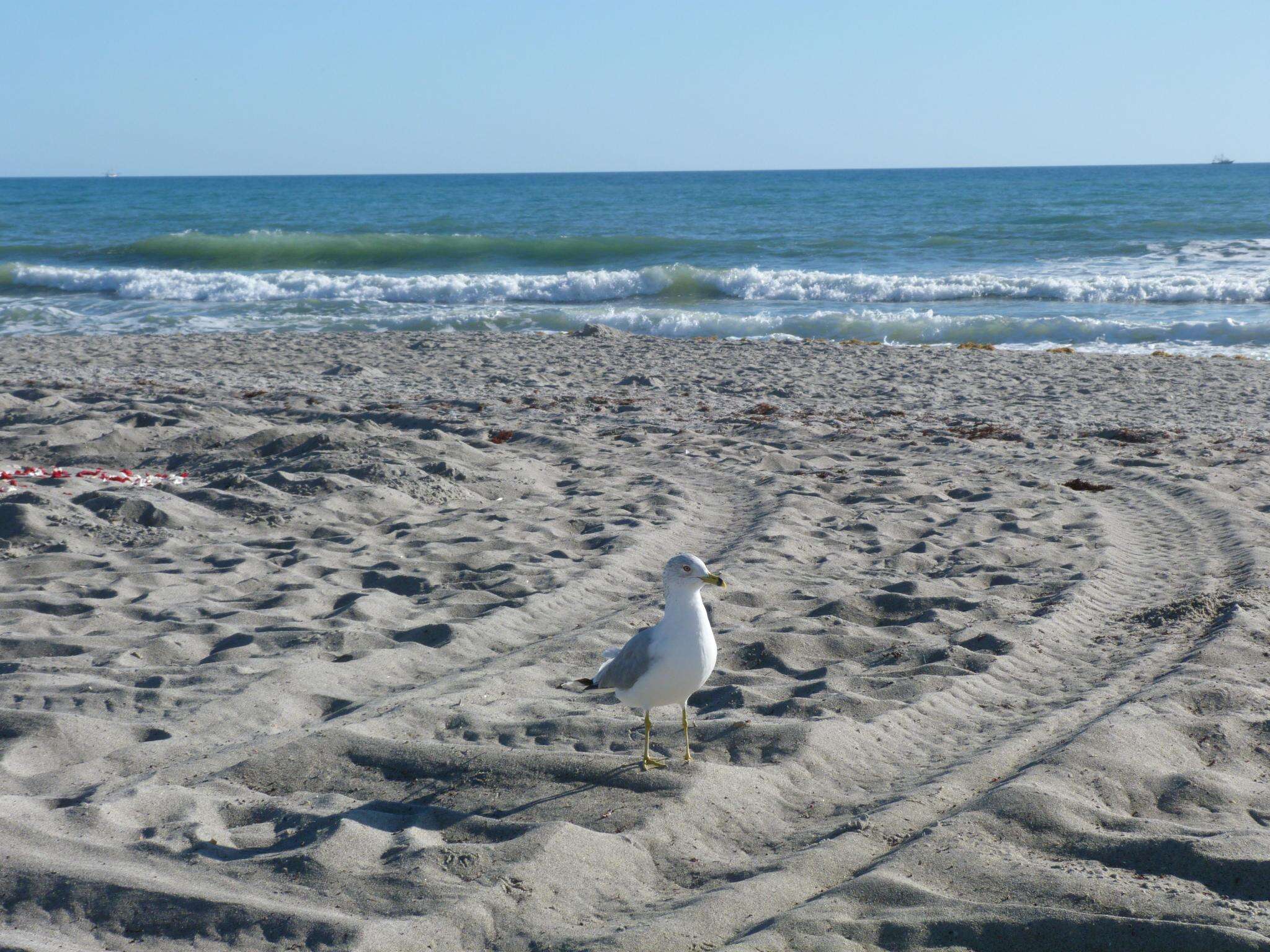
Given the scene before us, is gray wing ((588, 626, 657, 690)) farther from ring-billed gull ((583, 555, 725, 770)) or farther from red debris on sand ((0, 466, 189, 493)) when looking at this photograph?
red debris on sand ((0, 466, 189, 493))

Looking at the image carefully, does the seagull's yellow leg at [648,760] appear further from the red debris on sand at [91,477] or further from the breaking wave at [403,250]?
the breaking wave at [403,250]

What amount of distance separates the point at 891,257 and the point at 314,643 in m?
22.8

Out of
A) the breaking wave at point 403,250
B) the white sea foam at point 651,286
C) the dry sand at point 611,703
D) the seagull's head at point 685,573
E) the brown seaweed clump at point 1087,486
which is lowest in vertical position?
the dry sand at point 611,703

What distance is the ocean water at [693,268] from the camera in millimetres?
16484

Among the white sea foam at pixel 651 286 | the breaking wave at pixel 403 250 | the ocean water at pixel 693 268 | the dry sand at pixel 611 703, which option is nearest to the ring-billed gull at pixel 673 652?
the dry sand at pixel 611 703

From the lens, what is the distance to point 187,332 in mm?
15695

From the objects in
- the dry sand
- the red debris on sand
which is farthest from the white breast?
the red debris on sand

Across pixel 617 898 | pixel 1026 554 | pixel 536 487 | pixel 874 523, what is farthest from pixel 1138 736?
pixel 536 487

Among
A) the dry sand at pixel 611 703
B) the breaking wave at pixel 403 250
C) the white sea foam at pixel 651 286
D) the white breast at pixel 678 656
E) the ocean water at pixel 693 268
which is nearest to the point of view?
the dry sand at pixel 611 703

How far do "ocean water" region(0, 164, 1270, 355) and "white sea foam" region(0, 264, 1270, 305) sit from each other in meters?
0.05

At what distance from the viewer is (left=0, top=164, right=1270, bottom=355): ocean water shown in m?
16.5

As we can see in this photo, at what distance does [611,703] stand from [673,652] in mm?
944

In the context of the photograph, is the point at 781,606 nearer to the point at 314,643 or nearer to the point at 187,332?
the point at 314,643

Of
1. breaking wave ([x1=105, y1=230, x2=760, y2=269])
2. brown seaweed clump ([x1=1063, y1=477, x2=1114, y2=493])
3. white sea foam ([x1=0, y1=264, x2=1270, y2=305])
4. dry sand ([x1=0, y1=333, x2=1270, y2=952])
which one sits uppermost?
breaking wave ([x1=105, y1=230, x2=760, y2=269])
